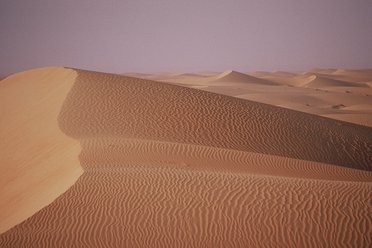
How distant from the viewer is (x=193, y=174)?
6.21 meters

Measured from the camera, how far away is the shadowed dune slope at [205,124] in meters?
9.82

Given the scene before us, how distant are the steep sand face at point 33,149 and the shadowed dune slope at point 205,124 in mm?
728

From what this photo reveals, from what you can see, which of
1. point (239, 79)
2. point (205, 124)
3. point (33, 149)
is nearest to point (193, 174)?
point (205, 124)

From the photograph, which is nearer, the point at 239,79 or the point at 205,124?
the point at 205,124

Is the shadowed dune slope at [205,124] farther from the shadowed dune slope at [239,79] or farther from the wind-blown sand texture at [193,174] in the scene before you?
the shadowed dune slope at [239,79]

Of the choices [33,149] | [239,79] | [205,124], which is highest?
[205,124]

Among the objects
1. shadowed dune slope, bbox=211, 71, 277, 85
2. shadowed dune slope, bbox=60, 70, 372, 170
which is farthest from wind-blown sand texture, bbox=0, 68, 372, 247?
shadowed dune slope, bbox=211, 71, 277, 85

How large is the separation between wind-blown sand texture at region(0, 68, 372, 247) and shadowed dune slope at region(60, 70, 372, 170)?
45mm

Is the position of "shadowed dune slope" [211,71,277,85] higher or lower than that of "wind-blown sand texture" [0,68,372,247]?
lower

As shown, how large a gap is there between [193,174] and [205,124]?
498cm

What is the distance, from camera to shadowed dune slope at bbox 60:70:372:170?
9820mm

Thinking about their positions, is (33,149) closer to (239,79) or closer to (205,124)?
(205,124)

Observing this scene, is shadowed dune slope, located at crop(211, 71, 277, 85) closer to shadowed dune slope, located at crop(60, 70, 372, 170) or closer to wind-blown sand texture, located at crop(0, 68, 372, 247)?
shadowed dune slope, located at crop(60, 70, 372, 170)

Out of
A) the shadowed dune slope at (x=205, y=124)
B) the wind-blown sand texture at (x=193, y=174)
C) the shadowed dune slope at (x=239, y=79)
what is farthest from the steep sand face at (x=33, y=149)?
the shadowed dune slope at (x=239, y=79)
